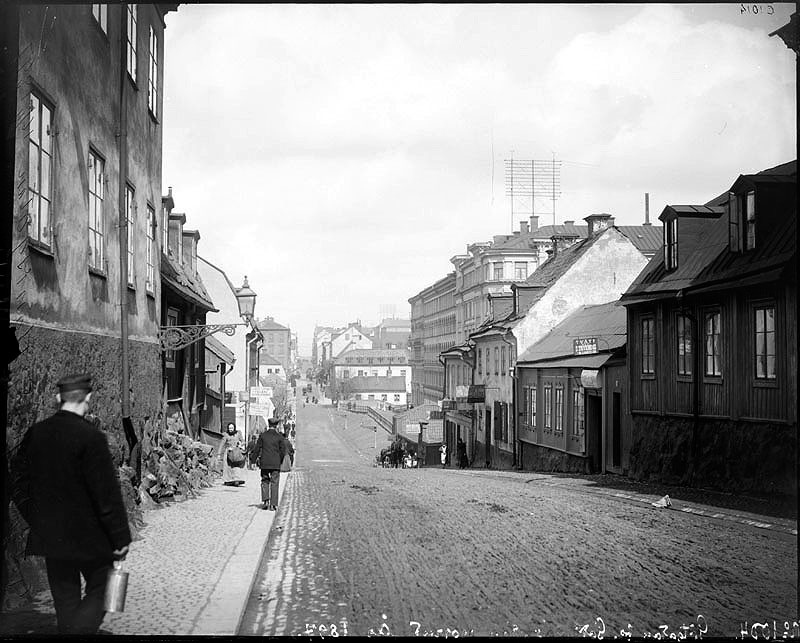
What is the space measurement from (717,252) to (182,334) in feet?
18.6

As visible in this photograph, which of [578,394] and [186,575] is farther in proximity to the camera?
[578,394]

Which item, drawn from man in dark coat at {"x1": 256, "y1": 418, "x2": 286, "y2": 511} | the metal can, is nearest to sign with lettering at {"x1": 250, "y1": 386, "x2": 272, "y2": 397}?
man in dark coat at {"x1": 256, "y1": 418, "x2": 286, "y2": 511}

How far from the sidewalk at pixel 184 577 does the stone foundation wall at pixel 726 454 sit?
4200 millimetres

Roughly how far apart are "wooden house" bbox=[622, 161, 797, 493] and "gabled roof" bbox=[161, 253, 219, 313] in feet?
15.5

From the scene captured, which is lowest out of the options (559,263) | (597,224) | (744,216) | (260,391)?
(260,391)

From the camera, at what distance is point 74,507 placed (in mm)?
4676

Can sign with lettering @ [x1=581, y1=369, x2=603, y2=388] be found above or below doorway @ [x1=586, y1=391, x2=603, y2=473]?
above

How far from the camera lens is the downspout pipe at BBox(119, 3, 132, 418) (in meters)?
6.08

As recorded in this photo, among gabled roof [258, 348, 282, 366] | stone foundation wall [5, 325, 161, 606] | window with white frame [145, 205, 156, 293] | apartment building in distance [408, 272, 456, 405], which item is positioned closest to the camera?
stone foundation wall [5, 325, 161, 606]

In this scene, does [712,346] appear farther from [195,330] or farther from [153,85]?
[153,85]

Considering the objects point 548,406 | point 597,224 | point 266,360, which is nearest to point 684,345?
point 266,360

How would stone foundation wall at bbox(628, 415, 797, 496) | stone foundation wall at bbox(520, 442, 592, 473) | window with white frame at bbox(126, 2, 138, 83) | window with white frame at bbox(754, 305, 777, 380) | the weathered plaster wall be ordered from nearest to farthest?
1. the weathered plaster wall
2. window with white frame at bbox(126, 2, 138, 83)
3. stone foundation wall at bbox(628, 415, 797, 496)
4. window with white frame at bbox(754, 305, 777, 380)
5. stone foundation wall at bbox(520, 442, 592, 473)

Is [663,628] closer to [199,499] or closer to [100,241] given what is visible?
[100,241]

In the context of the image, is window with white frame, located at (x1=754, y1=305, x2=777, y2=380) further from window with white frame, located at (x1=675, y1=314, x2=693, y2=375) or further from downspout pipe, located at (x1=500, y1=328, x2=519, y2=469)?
downspout pipe, located at (x1=500, y1=328, x2=519, y2=469)
